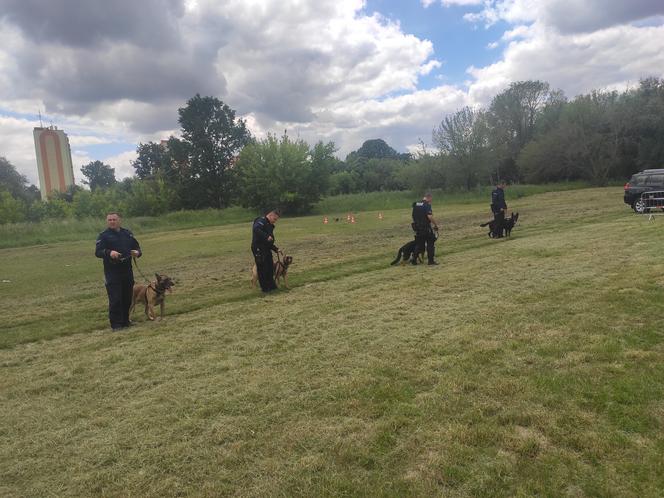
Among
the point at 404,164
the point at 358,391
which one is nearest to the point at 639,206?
the point at 358,391

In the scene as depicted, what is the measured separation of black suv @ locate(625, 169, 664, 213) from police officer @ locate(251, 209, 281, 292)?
15.5 metres

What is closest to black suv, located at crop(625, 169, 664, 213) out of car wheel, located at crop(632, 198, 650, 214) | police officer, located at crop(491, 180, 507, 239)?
car wheel, located at crop(632, 198, 650, 214)

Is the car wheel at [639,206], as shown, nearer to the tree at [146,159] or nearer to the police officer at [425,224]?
the police officer at [425,224]

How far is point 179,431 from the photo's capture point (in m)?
3.59

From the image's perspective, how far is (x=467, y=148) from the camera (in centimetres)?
3938

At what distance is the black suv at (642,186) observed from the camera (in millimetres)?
16781

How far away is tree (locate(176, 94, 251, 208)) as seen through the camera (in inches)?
1923

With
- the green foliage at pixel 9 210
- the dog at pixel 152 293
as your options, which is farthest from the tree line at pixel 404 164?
the dog at pixel 152 293

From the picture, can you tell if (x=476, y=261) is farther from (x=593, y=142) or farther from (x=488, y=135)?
(x=593, y=142)

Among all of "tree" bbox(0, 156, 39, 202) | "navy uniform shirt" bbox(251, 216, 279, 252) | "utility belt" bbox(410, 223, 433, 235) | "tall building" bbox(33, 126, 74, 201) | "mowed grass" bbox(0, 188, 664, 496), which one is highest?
"tall building" bbox(33, 126, 74, 201)

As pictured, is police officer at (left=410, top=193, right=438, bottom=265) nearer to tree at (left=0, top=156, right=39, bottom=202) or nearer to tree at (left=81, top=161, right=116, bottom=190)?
tree at (left=0, top=156, right=39, bottom=202)

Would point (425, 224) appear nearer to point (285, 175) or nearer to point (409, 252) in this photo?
point (409, 252)

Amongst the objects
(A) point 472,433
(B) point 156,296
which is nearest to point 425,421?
(A) point 472,433

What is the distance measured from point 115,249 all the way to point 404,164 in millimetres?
42967
